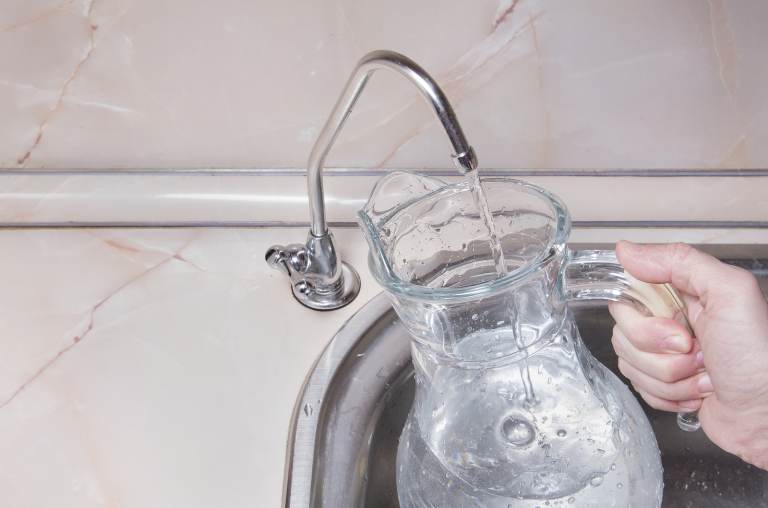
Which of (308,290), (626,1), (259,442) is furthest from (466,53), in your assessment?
(259,442)

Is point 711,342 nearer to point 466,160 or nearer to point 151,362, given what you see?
point 466,160

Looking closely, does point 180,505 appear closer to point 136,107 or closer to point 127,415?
point 127,415

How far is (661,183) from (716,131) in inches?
2.4

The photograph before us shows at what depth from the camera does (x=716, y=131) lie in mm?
649

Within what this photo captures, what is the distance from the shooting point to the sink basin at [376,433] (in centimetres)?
50

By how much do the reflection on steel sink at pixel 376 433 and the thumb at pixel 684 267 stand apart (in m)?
0.14

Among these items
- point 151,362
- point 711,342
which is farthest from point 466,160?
point 151,362

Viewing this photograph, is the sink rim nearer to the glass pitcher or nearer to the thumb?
the glass pitcher

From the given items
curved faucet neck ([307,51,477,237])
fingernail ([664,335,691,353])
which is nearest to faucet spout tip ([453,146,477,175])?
curved faucet neck ([307,51,477,237])

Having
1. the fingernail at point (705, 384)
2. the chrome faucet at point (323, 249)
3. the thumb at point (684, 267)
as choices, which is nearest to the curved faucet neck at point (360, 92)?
the chrome faucet at point (323, 249)

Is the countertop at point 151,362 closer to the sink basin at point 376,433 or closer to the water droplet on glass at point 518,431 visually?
the sink basin at point 376,433

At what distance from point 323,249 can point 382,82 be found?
0.51 feet

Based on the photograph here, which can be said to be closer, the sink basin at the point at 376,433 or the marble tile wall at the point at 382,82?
the sink basin at the point at 376,433

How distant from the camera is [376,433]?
0.54m
